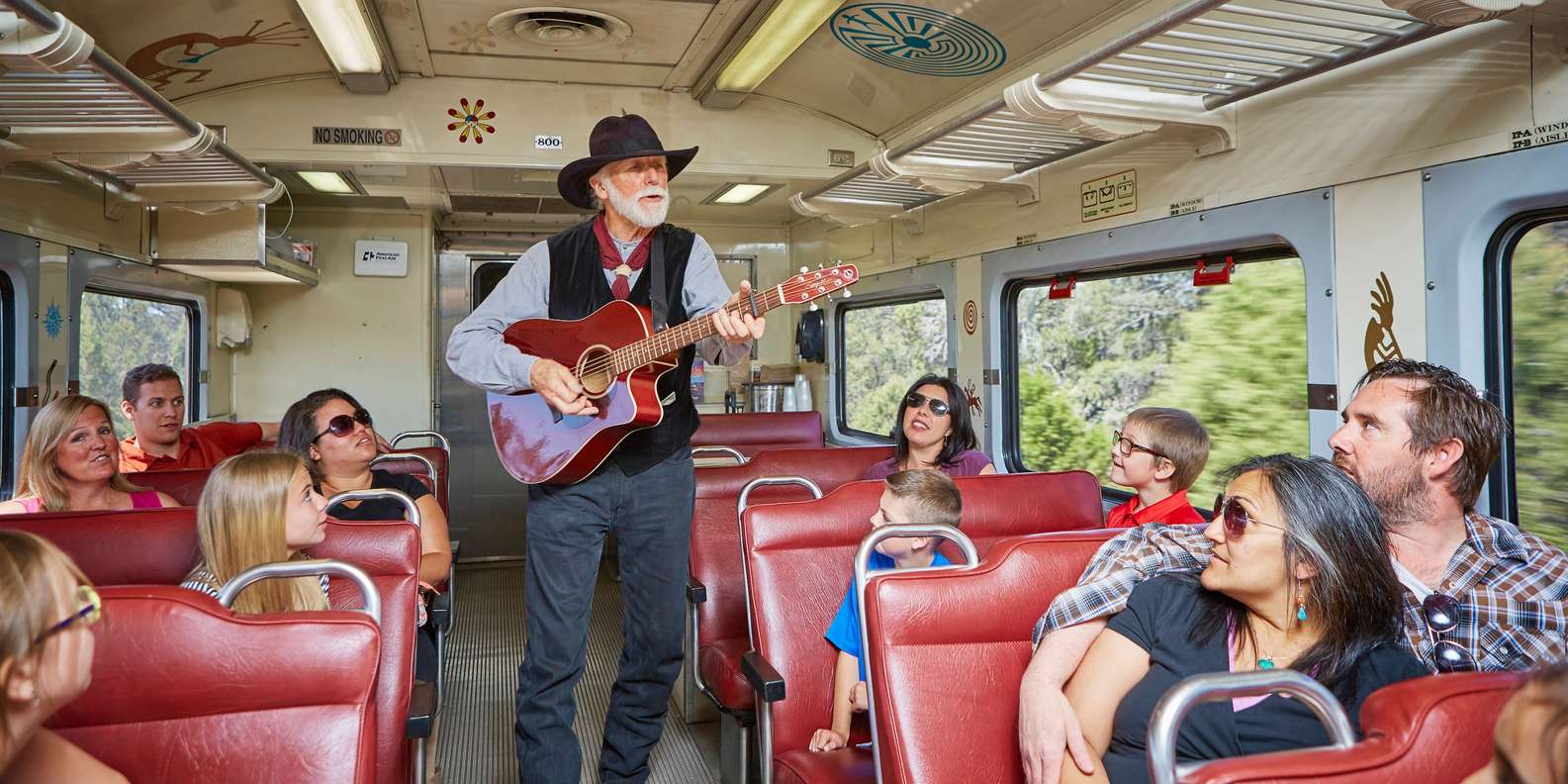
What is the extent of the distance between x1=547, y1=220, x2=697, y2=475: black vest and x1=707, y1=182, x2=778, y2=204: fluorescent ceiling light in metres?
3.15

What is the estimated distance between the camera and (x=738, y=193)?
22.4ft

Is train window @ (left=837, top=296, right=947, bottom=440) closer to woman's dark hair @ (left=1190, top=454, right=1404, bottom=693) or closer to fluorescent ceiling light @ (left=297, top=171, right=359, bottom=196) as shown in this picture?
fluorescent ceiling light @ (left=297, top=171, right=359, bottom=196)

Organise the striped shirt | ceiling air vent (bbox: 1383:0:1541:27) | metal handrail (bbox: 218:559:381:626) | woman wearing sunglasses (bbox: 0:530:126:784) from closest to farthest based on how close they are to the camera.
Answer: woman wearing sunglasses (bbox: 0:530:126:784) → metal handrail (bbox: 218:559:381:626) → ceiling air vent (bbox: 1383:0:1541:27) → the striped shirt

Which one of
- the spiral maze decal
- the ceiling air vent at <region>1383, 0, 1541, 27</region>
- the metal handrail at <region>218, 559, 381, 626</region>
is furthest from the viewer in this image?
the spiral maze decal

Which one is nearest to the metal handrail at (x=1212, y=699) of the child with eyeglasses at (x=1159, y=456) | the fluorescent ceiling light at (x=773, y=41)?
the child with eyeglasses at (x=1159, y=456)

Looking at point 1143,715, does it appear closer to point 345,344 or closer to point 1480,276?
point 1480,276

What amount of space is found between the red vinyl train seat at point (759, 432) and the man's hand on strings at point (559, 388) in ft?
11.1

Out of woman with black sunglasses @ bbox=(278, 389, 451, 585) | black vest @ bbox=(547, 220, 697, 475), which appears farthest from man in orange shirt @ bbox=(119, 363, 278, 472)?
black vest @ bbox=(547, 220, 697, 475)

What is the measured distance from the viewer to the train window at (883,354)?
6.33m

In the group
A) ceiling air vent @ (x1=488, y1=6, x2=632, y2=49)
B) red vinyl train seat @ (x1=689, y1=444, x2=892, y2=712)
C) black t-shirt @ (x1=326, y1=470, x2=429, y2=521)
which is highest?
ceiling air vent @ (x1=488, y1=6, x2=632, y2=49)

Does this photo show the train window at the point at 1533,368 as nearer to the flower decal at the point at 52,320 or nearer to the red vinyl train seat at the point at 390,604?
the red vinyl train seat at the point at 390,604

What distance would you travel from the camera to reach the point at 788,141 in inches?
226

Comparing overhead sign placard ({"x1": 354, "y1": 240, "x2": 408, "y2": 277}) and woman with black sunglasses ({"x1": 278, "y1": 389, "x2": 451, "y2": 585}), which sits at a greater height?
overhead sign placard ({"x1": 354, "y1": 240, "x2": 408, "y2": 277})

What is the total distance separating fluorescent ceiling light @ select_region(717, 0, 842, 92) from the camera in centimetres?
422
